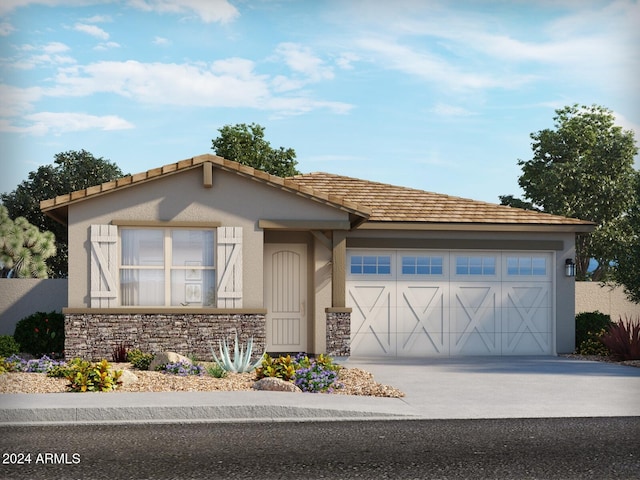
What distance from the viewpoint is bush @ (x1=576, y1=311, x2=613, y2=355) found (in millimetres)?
20609

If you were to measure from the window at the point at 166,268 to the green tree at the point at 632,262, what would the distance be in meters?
9.18

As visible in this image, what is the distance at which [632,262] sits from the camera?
63.7 feet

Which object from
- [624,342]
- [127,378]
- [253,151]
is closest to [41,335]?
[127,378]

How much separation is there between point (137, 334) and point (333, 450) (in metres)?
9.34

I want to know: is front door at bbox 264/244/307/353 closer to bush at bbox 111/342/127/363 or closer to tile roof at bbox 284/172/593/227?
tile roof at bbox 284/172/593/227

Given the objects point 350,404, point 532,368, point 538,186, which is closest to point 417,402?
point 350,404

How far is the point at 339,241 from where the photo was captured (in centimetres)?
1858

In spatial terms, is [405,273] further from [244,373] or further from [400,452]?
[400,452]

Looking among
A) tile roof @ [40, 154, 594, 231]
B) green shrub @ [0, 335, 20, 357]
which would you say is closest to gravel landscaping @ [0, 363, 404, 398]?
green shrub @ [0, 335, 20, 357]

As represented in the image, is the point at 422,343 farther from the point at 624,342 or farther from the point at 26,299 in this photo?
the point at 26,299

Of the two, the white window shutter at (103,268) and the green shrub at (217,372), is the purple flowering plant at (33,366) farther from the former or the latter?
the green shrub at (217,372)

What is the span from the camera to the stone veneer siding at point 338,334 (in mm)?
18281

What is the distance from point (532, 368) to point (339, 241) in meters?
4.77

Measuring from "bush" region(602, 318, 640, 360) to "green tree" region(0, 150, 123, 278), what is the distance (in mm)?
26987
